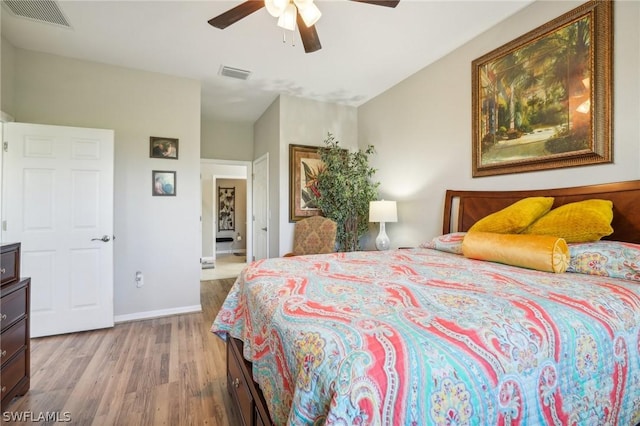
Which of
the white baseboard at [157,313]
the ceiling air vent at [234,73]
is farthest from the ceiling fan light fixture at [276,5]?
the white baseboard at [157,313]

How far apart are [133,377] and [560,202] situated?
3.22 metres

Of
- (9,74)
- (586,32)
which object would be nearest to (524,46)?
(586,32)

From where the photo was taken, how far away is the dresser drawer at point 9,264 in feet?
5.39

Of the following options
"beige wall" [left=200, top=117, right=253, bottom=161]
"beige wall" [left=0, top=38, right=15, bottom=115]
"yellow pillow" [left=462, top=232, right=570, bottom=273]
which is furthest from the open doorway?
"yellow pillow" [left=462, top=232, right=570, bottom=273]

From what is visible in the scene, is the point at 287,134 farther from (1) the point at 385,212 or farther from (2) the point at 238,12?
(2) the point at 238,12

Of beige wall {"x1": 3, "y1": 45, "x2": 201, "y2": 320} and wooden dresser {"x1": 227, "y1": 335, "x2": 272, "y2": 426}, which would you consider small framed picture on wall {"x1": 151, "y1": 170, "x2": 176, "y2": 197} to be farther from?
wooden dresser {"x1": 227, "y1": 335, "x2": 272, "y2": 426}

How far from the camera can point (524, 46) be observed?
2.24 metres

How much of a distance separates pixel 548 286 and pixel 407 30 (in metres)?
2.30

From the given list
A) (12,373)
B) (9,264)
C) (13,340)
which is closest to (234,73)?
(9,264)

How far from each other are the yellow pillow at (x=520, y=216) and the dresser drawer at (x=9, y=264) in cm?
302

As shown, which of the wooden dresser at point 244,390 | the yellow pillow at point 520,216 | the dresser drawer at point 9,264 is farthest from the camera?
the yellow pillow at point 520,216

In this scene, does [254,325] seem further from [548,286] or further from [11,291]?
[11,291]

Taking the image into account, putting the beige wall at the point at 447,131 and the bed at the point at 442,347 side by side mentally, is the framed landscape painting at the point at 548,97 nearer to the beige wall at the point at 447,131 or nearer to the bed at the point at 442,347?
the beige wall at the point at 447,131

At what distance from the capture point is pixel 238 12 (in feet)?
5.91
